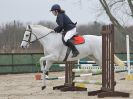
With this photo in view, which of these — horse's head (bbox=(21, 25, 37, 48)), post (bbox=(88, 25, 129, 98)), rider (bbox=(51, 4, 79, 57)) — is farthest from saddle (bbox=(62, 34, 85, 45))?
horse's head (bbox=(21, 25, 37, 48))

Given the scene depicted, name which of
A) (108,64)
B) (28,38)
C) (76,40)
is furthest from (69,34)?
(108,64)

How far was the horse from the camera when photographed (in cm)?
1057

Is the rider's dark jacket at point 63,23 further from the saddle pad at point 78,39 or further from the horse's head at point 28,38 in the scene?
the horse's head at point 28,38

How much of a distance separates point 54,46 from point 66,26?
62 centimetres

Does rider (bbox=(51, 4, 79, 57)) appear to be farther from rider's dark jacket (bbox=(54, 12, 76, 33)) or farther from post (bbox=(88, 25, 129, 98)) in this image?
post (bbox=(88, 25, 129, 98))

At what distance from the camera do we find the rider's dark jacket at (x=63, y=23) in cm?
1046

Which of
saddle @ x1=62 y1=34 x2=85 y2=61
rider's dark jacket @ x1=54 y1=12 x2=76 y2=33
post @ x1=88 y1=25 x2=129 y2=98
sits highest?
rider's dark jacket @ x1=54 y1=12 x2=76 y2=33

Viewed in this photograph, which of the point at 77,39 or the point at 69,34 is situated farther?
the point at 77,39

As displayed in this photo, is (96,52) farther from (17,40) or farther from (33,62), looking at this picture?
(17,40)

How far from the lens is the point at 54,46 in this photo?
10.6m

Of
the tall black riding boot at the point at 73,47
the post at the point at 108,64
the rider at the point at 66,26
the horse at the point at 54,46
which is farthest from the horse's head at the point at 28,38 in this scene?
the post at the point at 108,64

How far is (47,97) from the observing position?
972cm

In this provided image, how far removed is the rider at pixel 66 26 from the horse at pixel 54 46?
175 millimetres

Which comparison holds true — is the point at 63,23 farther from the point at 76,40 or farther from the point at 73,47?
the point at 73,47
